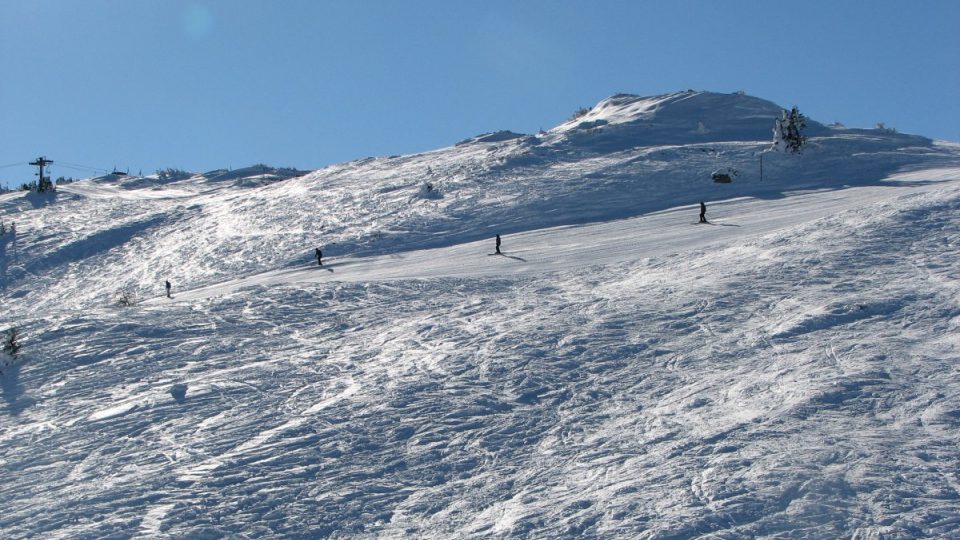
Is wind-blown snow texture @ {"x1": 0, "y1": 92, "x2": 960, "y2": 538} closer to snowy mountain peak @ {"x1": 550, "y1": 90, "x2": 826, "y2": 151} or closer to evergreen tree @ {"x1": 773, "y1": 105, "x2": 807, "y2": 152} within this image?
evergreen tree @ {"x1": 773, "y1": 105, "x2": 807, "y2": 152}

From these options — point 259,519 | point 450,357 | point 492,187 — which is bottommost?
point 259,519

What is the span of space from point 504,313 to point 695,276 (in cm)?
459

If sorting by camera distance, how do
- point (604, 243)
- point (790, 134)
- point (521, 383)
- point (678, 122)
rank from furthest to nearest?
point (678, 122), point (790, 134), point (604, 243), point (521, 383)

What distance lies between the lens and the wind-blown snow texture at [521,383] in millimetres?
11508

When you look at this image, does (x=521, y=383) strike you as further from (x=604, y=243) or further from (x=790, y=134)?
(x=790, y=134)

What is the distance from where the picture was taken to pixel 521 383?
606 inches

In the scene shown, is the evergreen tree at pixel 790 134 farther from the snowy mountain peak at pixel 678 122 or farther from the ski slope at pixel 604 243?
the ski slope at pixel 604 243

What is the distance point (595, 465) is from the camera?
12391mm

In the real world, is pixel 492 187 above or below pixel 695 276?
above

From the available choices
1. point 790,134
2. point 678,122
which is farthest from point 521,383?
point 678,122

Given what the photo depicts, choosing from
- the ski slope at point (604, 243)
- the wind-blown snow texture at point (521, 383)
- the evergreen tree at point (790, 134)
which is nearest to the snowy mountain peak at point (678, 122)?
the evergreen tree at point (790, 134)

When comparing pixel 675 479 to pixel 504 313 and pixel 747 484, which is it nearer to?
pixel 747 484

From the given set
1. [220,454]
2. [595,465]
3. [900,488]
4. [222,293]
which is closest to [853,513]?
[900,488]

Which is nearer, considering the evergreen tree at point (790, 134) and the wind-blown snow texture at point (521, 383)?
the wind-blown snow texture at point (521, 383)
